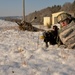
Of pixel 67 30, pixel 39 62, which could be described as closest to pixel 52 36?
pixel 67 30

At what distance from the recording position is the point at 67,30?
8.99 m

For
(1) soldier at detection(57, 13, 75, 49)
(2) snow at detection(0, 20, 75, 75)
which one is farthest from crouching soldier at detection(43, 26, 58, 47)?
(2) snow at detection(0, 20, 75, 75)

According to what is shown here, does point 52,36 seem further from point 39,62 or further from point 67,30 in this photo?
point 39,62

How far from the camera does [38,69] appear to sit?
652cm

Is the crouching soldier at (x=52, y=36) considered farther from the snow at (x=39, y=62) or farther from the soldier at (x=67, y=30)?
the snow at (x=39, y=62)

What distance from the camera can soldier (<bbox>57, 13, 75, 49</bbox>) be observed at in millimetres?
8977

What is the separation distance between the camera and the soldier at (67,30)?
353 inches

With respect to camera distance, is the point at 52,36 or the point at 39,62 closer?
the point at 39,62

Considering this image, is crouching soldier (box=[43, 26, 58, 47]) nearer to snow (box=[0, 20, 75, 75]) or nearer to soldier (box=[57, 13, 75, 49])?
soldier (box=[57, 13, 75, 49])

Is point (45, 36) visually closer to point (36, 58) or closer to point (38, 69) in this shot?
point (36, 58)

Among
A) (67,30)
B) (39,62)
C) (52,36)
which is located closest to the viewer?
(39,62)

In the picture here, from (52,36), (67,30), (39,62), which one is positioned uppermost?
(67,30)

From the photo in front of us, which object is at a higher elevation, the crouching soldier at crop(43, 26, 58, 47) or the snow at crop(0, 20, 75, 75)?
the crouching soldier at crop(43, 26, 58, 47)

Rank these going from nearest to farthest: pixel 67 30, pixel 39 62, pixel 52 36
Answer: pixel 39 62 → pixel 67 30 → pixel 52 36
